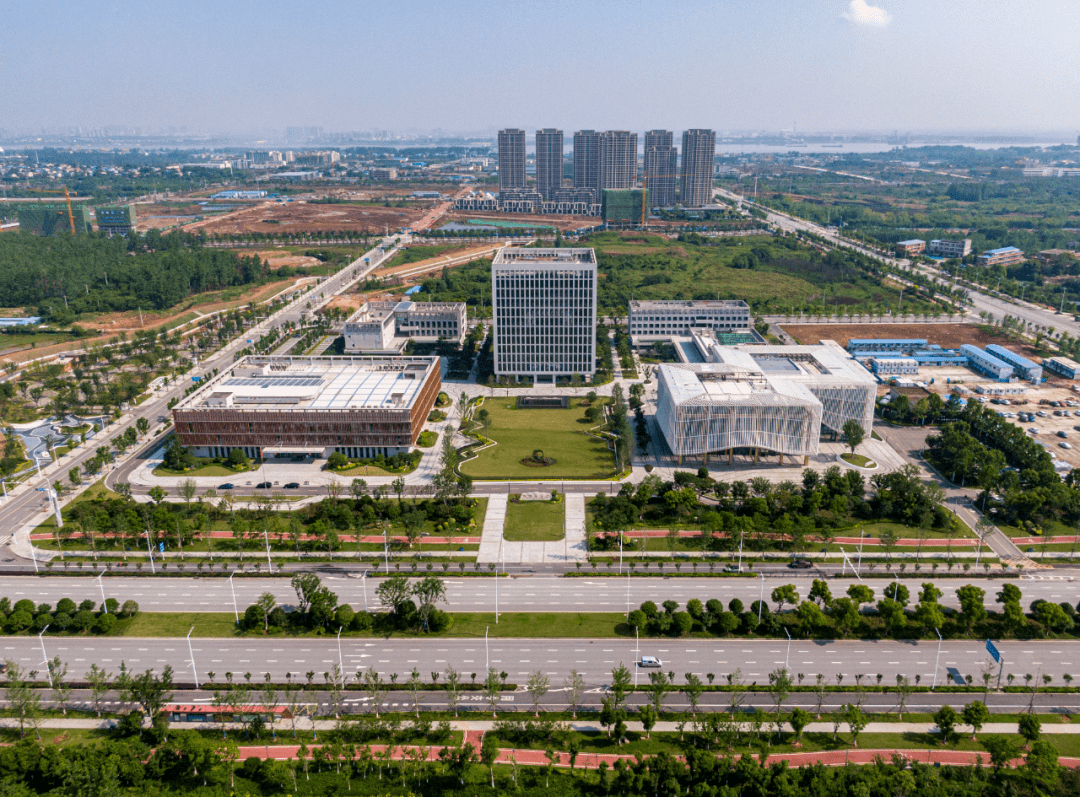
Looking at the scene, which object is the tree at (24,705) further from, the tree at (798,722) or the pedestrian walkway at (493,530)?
the tree at (798,722)

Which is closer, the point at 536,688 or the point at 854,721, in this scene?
the point at 854,721

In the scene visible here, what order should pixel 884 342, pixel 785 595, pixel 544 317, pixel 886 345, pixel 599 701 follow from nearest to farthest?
1. pixel 599 701
2. pixel 785 595
3. pixel 544 317
4. pixel 884 342
5. pixel 886 345

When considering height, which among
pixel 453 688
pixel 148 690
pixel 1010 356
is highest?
pixel 1010 356

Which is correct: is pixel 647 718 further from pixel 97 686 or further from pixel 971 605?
pixel 97 686

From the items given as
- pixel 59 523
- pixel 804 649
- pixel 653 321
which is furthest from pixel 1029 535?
pixel 59 523

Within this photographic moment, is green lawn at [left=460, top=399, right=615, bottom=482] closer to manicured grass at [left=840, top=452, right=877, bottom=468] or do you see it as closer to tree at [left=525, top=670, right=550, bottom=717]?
manicured grass at [left=840, top=452, right=877, bottom=468]

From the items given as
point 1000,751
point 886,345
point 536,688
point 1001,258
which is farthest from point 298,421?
point 1001,258

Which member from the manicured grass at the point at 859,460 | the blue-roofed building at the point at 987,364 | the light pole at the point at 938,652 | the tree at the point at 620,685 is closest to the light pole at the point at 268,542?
the tree at the point at 620,685

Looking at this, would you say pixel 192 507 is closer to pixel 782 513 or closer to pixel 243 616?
pixel 243 616

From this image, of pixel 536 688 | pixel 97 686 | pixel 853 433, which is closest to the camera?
pixel 97 686
